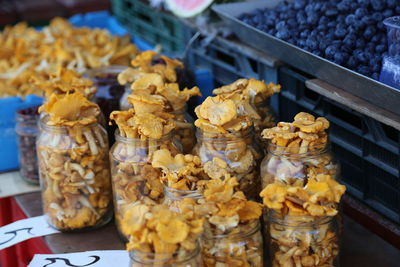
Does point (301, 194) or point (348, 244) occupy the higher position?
point (301, 194)

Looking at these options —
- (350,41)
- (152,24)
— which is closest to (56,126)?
(350,41)

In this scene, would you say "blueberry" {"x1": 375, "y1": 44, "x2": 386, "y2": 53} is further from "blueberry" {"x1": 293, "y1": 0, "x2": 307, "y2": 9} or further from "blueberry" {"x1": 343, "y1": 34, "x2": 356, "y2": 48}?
"blueberry" {"x1": 293, "y1": 0, "x2": 307, "y2": 9}

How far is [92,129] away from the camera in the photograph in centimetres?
166

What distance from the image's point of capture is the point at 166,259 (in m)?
1.15

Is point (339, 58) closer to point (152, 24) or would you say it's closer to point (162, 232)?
point (162, 232)

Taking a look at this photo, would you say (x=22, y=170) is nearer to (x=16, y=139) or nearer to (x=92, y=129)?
(x=16, y=139)

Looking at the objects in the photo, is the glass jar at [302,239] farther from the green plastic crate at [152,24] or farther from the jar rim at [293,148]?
the green plastic crate at [152,24]

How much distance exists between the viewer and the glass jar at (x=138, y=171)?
1.48 metres

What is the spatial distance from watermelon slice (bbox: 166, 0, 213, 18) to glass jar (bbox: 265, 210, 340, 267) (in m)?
1.18

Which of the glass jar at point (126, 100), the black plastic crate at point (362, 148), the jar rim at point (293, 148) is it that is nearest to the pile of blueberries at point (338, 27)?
the black plastic crate at point (362, 148)

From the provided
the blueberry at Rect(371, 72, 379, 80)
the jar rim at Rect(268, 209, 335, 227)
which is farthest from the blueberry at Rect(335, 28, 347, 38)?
the jar rim at Rect(268, 209, 335, 227)

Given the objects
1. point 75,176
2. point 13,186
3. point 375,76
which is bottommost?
point 13,186

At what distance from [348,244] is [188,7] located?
1.16m

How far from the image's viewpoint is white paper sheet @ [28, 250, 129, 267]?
1499mm
